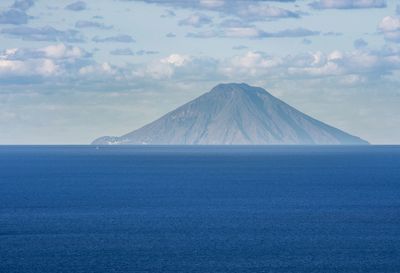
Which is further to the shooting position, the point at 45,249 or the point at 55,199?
the point at 55,199

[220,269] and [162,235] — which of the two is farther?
[162,235]

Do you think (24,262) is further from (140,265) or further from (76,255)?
(140,265)

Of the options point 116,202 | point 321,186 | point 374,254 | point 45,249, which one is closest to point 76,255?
point 45,249

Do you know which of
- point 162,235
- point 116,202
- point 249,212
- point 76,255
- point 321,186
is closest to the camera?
point 76,255

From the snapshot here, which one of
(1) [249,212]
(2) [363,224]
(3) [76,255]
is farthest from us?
(1) [249,212]

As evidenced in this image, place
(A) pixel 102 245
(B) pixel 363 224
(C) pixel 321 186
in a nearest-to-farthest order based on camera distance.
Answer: (A) pixel 102 245
(B) pixel 363 224
(C) pixel 321 186

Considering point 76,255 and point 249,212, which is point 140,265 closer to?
point 76,255

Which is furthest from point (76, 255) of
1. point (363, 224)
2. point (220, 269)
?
point (363, 224)

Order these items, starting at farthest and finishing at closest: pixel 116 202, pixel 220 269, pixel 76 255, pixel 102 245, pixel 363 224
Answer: pixel 116 202
pixel 363 224
pixel 102 245
pixel 76 255
pixel 220 269
